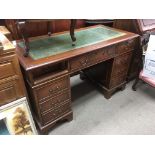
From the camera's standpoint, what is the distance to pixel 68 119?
1.62 meters

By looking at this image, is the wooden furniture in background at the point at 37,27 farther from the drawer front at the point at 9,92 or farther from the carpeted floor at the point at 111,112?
the carpeted floor at the point at 111,112

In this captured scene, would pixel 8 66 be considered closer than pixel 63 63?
Yes

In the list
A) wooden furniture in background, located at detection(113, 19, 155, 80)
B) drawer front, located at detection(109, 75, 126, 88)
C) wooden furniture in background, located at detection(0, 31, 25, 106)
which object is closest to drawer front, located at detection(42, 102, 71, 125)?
wooden furniture in background, located at detection(0, 31, 25, 106)

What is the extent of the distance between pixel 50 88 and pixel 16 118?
356 mm

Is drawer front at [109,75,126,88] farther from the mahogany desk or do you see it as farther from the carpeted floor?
the carpeted floor

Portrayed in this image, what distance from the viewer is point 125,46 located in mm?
1653

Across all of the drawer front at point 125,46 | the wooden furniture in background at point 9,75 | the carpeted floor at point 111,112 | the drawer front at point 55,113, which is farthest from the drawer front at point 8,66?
the drawer front at point 125,46

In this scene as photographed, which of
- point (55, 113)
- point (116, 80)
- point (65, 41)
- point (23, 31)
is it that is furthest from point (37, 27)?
point (116, 80)

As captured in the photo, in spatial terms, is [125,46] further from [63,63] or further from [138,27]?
[63,63]

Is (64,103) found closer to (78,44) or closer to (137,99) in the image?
(78,44)

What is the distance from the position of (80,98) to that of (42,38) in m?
0.92

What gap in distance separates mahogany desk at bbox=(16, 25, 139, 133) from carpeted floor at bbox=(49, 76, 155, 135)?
171 millimetres
